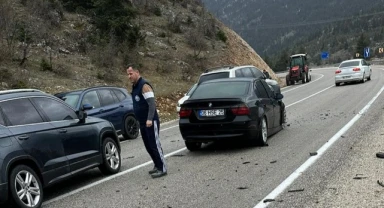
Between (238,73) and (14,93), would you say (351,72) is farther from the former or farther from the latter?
(14,93)

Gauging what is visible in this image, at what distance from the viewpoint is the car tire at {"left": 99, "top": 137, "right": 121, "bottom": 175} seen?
326 inches

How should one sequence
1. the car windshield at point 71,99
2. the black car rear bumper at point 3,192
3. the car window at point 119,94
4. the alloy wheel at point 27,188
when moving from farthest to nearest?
the car window at point 119,94, the car windshield at point 71,99, the alloy wheel at point 27,188, the black car rear bumper at point 3,192

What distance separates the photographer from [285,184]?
21.8 ft

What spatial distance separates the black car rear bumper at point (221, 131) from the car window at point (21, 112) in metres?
3.73

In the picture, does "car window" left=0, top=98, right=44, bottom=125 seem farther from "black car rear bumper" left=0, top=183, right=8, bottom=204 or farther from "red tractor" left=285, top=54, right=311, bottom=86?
"red tractor" left=285, top=54, right=311, bottom=86

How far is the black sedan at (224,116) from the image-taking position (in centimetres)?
959

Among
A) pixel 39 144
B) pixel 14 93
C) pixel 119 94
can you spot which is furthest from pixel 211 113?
pixel 119 94

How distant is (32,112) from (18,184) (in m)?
1.22

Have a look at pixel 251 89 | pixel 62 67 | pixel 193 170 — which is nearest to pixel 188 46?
pixel 62 67

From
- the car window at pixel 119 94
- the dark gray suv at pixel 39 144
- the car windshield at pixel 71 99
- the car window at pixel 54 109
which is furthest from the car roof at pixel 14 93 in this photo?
the car window at pixel 119 94

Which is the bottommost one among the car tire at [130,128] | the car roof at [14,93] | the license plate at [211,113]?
the car tire at [130,128]

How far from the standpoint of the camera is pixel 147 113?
7922 millimetres

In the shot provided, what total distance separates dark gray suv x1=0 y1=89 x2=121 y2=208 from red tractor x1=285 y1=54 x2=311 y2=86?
33.3m

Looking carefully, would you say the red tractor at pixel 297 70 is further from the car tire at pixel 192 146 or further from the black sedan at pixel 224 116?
the car tire at pixel 192 146
